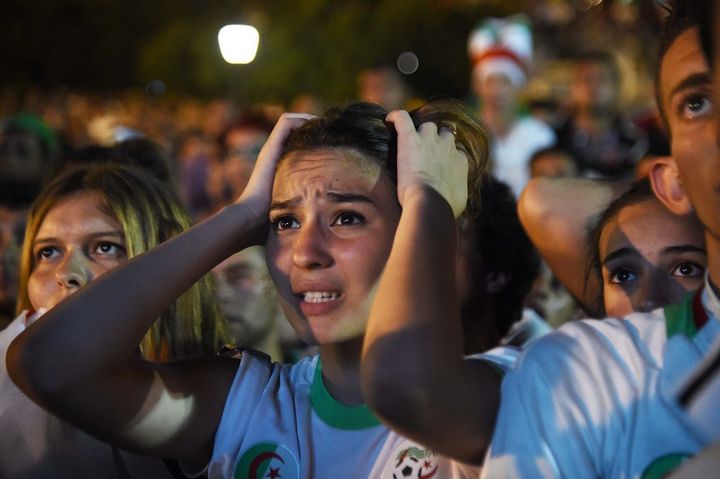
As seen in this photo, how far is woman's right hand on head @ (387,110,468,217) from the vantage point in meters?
2.10

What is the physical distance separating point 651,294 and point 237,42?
9.83 meters

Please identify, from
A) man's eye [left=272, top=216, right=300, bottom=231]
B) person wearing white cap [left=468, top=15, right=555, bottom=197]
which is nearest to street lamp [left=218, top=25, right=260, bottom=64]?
person wearing white cap [left=468, top=15, right=555, bottom=197]

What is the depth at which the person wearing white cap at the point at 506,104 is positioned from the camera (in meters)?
7.41

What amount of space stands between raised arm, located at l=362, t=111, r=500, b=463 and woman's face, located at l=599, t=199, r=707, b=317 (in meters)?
0.71

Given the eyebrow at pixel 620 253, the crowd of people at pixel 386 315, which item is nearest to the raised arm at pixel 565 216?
the crowd of people at pixel 386 315

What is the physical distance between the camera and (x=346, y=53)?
22.1 metres

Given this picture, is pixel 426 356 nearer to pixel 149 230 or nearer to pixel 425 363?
pixel 425 363

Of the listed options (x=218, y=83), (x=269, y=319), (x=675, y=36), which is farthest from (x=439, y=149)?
(x=218, y=83)

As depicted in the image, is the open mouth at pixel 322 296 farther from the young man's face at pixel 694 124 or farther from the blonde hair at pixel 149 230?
the young man's face at pixel 694 124

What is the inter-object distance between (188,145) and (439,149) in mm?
9764

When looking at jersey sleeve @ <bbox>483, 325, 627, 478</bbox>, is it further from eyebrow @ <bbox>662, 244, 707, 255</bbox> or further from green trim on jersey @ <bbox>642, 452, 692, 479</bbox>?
eyebrow @ <bbox>662, 244, 707, 255</bbox>

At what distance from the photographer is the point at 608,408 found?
5.47 ft

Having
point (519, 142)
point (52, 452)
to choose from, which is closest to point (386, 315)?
point (52, 452)

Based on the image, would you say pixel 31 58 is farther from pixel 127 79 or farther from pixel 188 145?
pixel 188 145
